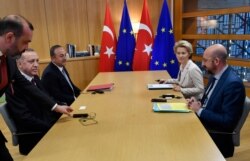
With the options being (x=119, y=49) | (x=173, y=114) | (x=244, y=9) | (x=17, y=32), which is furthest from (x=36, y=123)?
(x=244, y=9)

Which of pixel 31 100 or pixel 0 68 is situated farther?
pixel 31 100

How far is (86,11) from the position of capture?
4812 mm

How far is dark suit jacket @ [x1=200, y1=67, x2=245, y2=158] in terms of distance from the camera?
1.63 m

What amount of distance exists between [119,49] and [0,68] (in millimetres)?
3332

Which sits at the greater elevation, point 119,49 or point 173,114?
point 119,49

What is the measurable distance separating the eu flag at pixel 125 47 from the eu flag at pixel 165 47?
0.52 metres

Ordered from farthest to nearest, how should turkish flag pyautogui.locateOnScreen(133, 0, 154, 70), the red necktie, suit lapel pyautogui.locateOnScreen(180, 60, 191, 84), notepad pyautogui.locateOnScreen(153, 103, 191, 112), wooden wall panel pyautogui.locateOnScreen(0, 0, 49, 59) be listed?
1. turkish flag pyautogui.locateOnScreen(133, 0, 154, 70)
2. wooden wall panel pyautogui.locateOnScreen(0, 0, 49, 59)
3. suit lapel pyautogui.locateOnScreen(180, 60, 191, 84)
4. notepad pyautogui.locateOnScreen(153, 103, 191, 112)
5. the red necktie

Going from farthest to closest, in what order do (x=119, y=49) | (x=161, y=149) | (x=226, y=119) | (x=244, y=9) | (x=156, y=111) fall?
(x=119, y=49), (x=244, y=9), (x=156, y=111), (x=226, y=119), (x=161, y=149)

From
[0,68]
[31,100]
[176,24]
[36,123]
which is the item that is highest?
[176,24]

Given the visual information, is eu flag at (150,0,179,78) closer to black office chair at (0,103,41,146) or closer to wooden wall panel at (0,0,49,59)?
wooden wall panel at (0,0,49,59)

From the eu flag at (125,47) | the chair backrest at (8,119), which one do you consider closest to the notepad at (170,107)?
the chair backrest at (8,119)

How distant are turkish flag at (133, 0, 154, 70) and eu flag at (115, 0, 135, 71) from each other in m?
0.14

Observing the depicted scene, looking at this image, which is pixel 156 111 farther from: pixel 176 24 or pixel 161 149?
pixel 176 24

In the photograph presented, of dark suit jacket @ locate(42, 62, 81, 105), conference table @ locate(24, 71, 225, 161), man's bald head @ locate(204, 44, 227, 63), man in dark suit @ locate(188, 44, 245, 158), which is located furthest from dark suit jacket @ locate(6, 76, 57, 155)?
man's bald head @ locate(204, 44, 227, 63)
